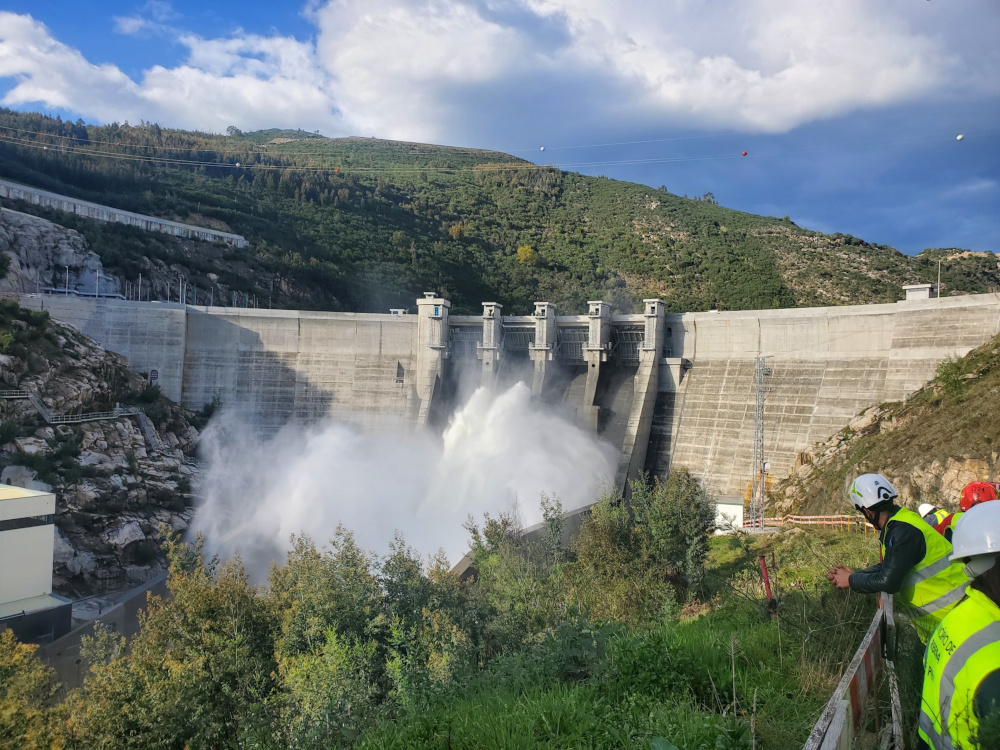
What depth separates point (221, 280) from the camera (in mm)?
41375

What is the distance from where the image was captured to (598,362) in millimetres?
25781

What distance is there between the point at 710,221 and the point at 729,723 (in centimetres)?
7064

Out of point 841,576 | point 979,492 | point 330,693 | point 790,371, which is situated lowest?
point 330,693

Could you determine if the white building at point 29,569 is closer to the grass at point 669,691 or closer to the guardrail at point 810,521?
the grass at point 669,691

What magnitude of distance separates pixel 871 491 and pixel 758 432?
19079 millimetres

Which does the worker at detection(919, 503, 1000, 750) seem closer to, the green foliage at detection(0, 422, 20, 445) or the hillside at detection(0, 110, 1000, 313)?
the green foliage at detection(0, 422, 20, 445)

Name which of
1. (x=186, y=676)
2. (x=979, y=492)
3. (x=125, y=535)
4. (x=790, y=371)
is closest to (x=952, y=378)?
(x=790, y=371)

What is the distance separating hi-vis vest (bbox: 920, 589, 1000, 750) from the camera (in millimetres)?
2238

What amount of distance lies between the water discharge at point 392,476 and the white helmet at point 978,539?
2055 centimetres

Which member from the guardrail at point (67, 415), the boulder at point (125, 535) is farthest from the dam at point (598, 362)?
the boulder at point (125, 535)

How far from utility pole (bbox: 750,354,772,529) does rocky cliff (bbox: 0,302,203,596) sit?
1894cm

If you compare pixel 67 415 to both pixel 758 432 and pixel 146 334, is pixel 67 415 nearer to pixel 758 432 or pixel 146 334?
pixel 146 334

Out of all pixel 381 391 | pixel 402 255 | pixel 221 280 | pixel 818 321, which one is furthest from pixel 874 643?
pixel 402 255

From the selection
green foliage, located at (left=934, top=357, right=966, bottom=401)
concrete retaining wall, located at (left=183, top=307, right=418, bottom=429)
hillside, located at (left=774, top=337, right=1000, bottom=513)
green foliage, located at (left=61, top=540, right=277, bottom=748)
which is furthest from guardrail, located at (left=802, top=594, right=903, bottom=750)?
concrete retaining wall, located at (left=183, top=307, right=418, bottom=429)
